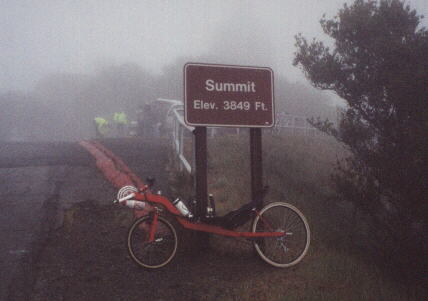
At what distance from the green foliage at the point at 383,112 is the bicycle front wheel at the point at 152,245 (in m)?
3.59

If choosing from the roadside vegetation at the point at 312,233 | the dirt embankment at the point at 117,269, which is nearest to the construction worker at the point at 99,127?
the roadside vegetation at the point at 312,233

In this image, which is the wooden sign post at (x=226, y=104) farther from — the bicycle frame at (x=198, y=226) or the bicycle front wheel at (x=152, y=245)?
the bicycle front wheel at (x=152, y=245)

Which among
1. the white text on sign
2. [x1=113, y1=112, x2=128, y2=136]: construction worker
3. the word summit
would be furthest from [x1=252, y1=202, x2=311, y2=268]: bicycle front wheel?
[x1=113, y1=112, x2=128, y2=136]: construction worker

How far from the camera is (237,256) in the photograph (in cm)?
462

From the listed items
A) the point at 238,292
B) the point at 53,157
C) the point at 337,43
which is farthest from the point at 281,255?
the point at 337,43

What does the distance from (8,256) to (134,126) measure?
18933 millimetres

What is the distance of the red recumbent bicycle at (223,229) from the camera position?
4180 millimetres

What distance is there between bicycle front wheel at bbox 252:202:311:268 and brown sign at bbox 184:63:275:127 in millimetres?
1046

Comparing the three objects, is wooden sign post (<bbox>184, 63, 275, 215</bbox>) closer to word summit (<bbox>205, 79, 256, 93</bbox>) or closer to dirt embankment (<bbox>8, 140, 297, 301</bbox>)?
word summit (<bbox>205, 79, 256, 93</bbox>)

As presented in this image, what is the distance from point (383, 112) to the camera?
31.6 feet

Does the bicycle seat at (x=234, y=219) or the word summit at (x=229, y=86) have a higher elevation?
the word summit at (x=229, y=86)

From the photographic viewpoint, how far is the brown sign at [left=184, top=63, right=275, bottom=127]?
4.56 metres

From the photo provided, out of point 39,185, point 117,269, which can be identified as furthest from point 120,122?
point 117,269

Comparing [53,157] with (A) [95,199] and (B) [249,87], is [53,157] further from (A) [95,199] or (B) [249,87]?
(B) [249,87]
